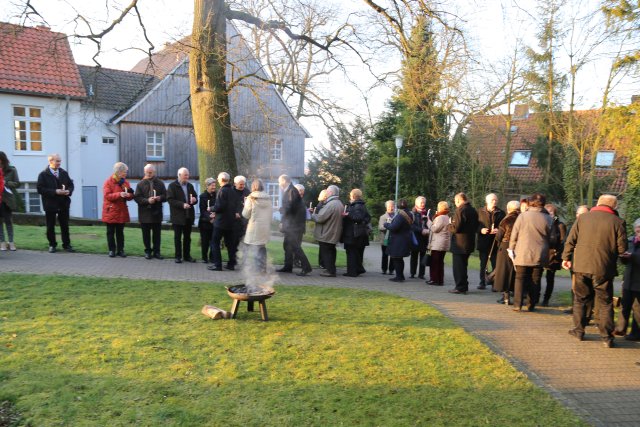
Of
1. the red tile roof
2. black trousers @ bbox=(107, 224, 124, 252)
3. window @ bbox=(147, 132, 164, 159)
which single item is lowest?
black trousers @ bbox=(107, 224, 124, 252)

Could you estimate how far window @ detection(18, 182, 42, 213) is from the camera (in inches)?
937

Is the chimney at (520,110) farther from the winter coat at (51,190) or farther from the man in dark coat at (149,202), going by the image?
the winter coat at (51,190)

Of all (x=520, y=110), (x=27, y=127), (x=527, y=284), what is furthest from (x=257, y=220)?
(x=520, y=110)

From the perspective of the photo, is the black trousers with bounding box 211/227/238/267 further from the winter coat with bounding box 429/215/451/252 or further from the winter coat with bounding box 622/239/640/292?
the winter coat with bounding box 622/239/640/292

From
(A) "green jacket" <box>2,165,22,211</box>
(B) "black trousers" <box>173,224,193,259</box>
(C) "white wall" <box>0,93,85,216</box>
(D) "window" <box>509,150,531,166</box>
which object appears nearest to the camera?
(A) "green jacket" <box>2,165,22,211</box>

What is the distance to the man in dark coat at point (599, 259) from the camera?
664 cm

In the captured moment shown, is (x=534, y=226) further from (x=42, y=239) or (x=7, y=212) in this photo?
(x=42, y=239)

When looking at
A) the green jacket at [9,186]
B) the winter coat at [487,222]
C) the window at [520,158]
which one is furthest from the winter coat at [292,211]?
the window at [520,158]

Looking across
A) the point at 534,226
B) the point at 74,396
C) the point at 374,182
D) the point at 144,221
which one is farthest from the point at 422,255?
the point at 374,182

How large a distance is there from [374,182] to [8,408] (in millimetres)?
25638

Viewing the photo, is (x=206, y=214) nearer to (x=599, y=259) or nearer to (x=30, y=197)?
(x=599, y=259)

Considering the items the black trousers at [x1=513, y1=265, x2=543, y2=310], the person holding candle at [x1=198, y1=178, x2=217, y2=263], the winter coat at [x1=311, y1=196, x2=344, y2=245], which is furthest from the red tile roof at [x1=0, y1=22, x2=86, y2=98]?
the black trousers at [x1=513, y1=265, x2=543, y2=310]

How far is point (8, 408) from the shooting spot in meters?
4.21

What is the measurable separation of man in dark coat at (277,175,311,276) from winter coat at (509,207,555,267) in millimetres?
4354
